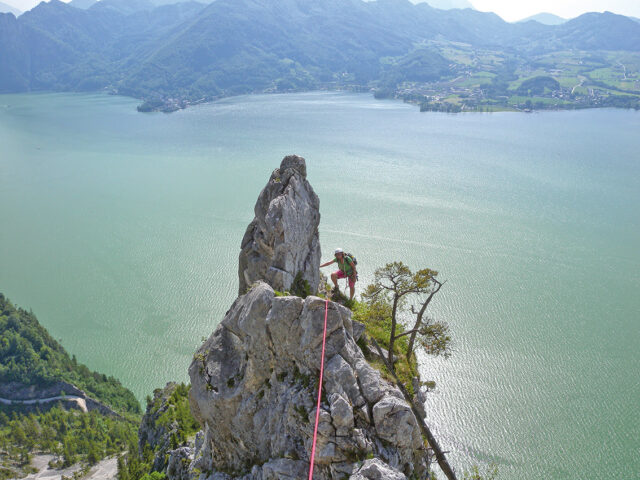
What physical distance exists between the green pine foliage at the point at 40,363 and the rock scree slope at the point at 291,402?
95.1 ft

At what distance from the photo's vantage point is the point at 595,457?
24031 mm

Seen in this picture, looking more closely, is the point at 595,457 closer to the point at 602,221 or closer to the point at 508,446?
the point at 508,446

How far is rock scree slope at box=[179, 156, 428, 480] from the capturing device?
787 cm

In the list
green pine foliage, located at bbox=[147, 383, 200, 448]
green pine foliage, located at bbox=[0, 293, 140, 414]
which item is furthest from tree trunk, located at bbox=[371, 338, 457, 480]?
green pine foliage, located at bbox=[0, 293, 140, 414]

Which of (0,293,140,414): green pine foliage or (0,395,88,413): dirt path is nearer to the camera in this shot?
(0,293,140,414): green pine foliage

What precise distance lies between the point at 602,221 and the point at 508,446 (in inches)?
1567

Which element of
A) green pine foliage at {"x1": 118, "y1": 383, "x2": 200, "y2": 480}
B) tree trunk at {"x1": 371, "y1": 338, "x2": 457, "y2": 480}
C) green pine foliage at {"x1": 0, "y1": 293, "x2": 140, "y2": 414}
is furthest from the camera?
green pine foliage at {"x1": 0, "y1": 293, "x2": 140, "y2": 414}

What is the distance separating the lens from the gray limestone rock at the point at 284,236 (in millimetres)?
14130

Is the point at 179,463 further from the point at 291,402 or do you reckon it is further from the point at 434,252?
the point at 434,252

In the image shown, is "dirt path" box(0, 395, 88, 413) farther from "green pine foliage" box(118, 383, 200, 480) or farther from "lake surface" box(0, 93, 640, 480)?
"green pine foliage" box(118, 383, 200, 480)

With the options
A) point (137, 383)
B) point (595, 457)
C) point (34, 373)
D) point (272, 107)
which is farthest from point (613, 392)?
point (272, 107)

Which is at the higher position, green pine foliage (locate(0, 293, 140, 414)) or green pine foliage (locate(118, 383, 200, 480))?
green pine foliage (locate(118, 383, 200, 480))

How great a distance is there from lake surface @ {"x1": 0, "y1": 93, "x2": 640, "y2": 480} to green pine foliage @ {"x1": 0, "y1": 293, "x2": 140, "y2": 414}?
1.41m

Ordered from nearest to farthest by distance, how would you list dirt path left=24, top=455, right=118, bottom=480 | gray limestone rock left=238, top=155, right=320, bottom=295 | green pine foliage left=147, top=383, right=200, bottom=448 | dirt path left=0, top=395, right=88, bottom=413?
gray limestone rock left=238, top=155, right=320, bottom=295 < green pine foliage left=147, top=383, right=200, bottom=448 < dirt path left=24, top=455, right=118, bottom=480 < dirt path left=0, top=395, right=88, bottom=413
